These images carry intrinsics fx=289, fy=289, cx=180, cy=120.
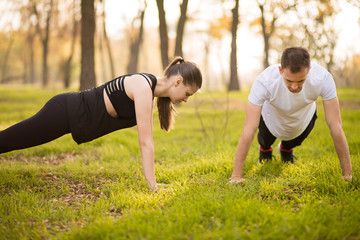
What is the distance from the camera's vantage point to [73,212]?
286cm

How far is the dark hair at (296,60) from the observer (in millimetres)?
2865

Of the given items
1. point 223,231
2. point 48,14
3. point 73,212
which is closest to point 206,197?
point 223,231

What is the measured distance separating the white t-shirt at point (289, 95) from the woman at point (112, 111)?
72 cm

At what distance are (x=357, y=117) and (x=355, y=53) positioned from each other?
33.4 metres

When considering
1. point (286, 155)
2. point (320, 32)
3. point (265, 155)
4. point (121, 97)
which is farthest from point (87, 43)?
point (320, 32)

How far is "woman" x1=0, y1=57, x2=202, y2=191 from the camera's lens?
10.3 feet

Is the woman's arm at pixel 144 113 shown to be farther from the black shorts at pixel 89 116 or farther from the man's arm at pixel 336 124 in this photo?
the man's arm at pixel 336 124

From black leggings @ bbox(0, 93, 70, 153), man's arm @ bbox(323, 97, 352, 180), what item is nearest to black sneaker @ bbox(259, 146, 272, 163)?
man's arm @ bbox(323, 97, 352, 180)

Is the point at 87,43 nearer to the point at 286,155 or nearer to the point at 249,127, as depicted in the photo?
the point at 286,155

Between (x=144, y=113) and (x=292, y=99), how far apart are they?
66.6 inches

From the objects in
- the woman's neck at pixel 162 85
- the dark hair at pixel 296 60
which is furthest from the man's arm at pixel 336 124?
the woman's neck at pixel 162 85

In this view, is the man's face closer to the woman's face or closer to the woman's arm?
the woman's face

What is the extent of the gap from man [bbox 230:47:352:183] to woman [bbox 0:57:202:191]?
2.40ft

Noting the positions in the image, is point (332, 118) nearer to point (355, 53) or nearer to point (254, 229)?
point (254, 229)
